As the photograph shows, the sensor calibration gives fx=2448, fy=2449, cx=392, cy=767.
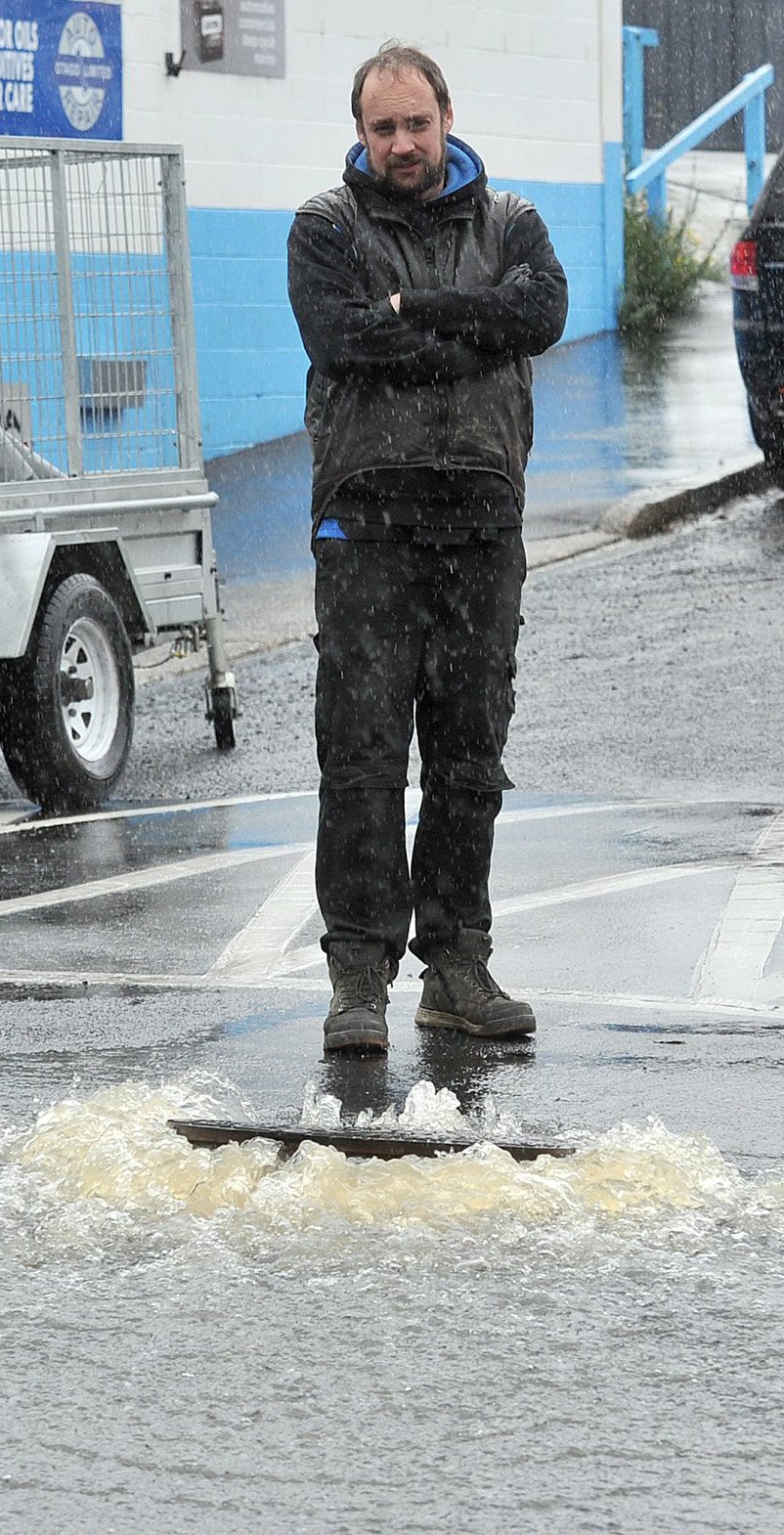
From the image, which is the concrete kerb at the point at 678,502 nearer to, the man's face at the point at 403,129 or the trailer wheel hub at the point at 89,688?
the trailer wheel hub at the point at 89,688

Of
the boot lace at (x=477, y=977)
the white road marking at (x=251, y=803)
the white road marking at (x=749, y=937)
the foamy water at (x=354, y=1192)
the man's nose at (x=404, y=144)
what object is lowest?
the white road marking at (x=251, y=803)

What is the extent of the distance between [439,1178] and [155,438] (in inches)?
224

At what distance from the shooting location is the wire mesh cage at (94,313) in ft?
28.7

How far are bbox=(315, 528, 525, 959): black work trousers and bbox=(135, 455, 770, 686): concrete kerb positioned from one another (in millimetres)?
5199

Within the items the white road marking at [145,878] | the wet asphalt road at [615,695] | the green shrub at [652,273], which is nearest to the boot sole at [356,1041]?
the white road marking at [145,878]

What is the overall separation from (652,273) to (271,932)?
16790 millimetres

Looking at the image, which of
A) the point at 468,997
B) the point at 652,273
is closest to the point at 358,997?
the point at 468,997

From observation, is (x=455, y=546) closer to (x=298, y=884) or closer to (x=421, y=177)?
(x=421, y=177)

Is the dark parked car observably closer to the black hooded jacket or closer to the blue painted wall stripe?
the blue painted wall stripe

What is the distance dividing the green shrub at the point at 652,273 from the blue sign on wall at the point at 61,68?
7.06 m

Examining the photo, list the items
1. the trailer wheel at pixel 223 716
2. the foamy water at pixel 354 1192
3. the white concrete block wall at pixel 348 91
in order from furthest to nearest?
the white concrete block wall at pixel 348 91
the trailer wheel at pixel 223 716
the foamy water at pixel 354 1192

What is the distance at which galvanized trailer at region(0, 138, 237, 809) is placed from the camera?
843 cm

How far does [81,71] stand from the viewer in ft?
50.8

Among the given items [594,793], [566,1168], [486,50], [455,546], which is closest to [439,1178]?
[566,1168]
